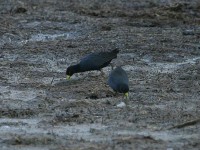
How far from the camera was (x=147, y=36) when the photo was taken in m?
20.2

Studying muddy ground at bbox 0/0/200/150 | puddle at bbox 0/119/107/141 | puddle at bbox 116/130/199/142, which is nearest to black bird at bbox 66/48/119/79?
muddy ground at bbox 0/0/200/150

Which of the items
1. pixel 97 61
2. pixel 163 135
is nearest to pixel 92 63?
pixel 97 61

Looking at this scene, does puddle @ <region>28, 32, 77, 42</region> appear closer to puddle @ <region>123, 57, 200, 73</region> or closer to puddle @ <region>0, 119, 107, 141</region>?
puddle @ <region>123, 57, 200, 73</region>

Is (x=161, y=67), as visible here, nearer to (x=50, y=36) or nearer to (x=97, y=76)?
(x=97, y=76)

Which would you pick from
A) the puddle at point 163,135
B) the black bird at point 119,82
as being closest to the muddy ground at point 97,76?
the puddle at point 163,135

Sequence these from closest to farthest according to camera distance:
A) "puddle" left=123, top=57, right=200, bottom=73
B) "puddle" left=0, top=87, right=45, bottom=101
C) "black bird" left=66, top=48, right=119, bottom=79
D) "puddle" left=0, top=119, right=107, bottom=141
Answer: "puddle" left=0, top=119, right=107, bottom=141 < "puddle" left=0, top=87, right=45, bottom=101 < "black bird" left=66, top=48, right=119, bottom=79 < "puddle" left=123, top=57, right=200, bottom=73

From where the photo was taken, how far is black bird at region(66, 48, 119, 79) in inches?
609

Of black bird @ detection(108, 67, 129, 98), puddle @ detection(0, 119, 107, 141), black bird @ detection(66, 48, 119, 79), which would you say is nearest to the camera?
puddle @ detection(0, 119, 107, 141)

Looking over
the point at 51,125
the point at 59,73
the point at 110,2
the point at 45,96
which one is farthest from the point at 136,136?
the point at 110,2

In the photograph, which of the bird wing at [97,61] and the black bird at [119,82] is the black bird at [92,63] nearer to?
the bird wing at [97,61]

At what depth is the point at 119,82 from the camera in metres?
13.7

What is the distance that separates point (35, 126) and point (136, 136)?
1.46m

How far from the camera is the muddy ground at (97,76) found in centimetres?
1121

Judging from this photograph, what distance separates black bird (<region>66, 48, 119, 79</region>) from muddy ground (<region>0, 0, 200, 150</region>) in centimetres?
18
